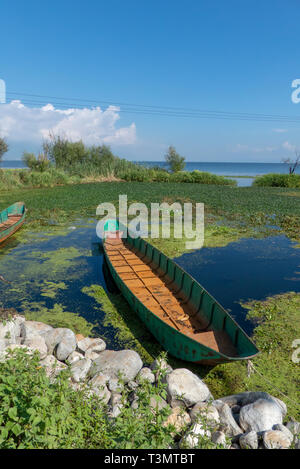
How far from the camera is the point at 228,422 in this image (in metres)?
4.61

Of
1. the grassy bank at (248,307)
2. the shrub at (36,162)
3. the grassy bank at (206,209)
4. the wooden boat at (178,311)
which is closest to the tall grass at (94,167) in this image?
the shrub at (36,162)

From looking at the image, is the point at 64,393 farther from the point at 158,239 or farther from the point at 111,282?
the point at 158,239

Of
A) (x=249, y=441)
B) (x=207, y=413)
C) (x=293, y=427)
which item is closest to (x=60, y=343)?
(x=207, y=413)

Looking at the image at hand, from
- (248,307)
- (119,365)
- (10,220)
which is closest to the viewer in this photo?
(119,365)

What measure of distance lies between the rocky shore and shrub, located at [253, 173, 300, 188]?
42077 mm

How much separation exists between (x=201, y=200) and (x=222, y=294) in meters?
19.8

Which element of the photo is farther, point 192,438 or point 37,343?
point 37,343

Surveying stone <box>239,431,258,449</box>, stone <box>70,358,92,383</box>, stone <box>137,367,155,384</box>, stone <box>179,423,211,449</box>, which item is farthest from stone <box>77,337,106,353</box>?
stone <box>239,431,258,449</box>

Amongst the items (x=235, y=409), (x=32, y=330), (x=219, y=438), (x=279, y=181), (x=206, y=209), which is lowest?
(x=235, y=409)

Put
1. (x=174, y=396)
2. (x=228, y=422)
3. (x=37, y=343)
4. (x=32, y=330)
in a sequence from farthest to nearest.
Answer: (x=32, y=330), (x=37, y=343), (x=174, y=396), (x=228, y=422)

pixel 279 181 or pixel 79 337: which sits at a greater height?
pixel 279 181

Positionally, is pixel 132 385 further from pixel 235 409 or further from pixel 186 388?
pixel 235 409

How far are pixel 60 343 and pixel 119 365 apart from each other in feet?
5.04

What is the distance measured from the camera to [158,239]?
16.5 m
